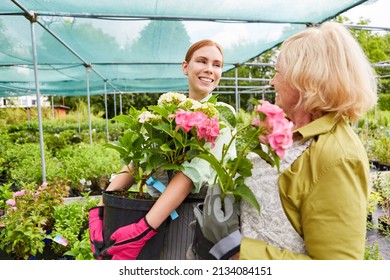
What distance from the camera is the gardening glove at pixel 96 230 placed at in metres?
1.12

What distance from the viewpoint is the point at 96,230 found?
3.80 ft

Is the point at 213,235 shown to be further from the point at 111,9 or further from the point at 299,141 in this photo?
the point at 111,9

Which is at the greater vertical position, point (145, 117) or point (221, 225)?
point (145, 117)

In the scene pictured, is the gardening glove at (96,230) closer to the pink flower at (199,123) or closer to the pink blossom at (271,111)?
the pink flower at (199,123)

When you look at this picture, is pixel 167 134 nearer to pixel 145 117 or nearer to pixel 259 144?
pixel 145 117

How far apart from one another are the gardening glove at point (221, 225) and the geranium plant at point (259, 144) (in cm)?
3

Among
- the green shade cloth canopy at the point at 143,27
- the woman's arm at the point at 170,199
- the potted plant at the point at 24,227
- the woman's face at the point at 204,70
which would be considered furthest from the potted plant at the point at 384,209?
the potted plant at the point at 24,227

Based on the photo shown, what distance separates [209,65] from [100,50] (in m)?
3.84

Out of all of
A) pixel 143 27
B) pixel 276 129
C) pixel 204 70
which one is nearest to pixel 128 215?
pixel 276 129

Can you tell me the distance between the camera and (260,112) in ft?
2.54

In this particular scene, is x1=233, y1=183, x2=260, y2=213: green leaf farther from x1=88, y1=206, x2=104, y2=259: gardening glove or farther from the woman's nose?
the woman's nose

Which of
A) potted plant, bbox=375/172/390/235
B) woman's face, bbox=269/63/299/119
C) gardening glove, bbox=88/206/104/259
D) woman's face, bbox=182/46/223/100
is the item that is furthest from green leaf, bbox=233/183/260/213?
potted plant, bbox=375/172/390/235

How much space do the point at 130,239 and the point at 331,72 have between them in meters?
0.70
